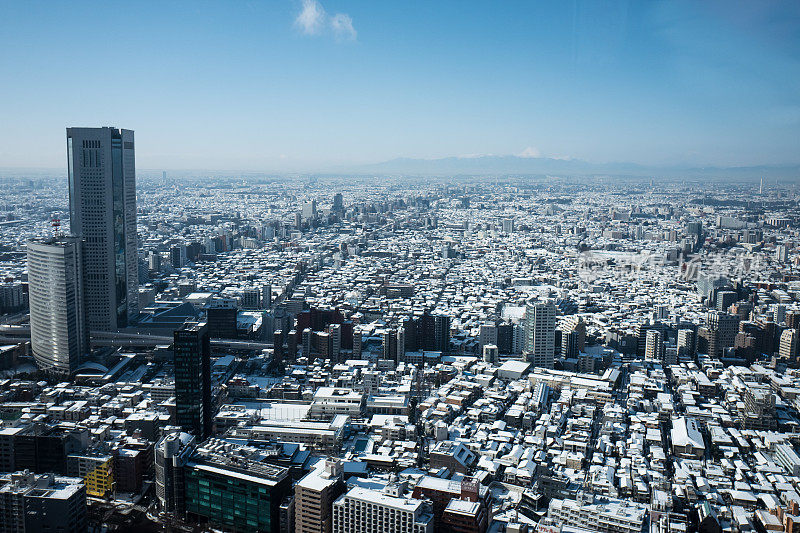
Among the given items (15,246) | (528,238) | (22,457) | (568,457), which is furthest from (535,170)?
(22,457)

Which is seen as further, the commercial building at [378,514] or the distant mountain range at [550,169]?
the distant mountain range at [550,169]

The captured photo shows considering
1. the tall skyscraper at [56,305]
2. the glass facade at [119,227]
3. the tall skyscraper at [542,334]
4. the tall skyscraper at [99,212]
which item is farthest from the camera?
the glass facade at [119,227]

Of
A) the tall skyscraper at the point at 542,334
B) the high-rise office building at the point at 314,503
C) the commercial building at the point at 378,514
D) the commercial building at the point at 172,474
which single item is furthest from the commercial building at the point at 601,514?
the tall skyscraper at the point at 542,334

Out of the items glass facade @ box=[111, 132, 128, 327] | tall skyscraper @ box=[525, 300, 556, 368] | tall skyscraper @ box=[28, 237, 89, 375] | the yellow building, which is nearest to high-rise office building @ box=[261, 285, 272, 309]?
glass facade @ box=[111, 132, 128, 327]

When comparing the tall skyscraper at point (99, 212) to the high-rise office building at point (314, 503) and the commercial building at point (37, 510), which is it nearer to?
the commercial building at point (37, 510)

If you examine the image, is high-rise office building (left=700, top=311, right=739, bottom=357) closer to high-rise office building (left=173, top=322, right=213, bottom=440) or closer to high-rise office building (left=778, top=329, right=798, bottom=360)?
high-rise office building (left=778, top=329, right=798, bottom=360)

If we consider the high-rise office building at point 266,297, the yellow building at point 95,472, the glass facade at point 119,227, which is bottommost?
the yellow building at point 95,472

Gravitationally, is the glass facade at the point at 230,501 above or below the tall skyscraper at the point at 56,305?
below

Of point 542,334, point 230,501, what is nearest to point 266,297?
point 542,334
